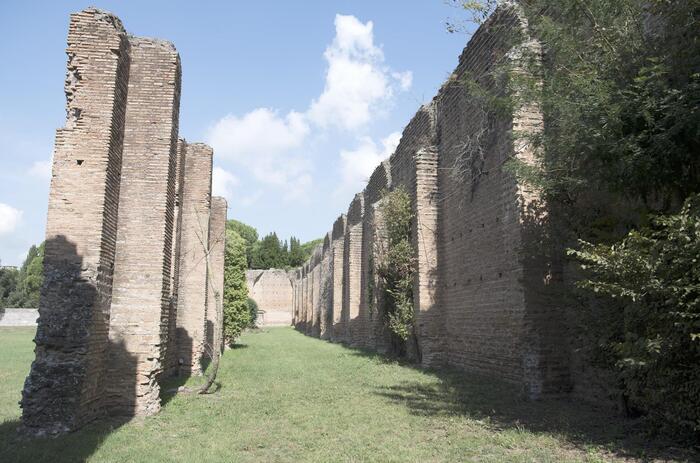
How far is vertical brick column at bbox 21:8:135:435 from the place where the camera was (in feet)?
23.1

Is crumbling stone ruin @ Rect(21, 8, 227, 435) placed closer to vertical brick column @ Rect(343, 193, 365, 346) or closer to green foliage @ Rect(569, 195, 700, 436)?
green foliage @ Rect(569, 195, 700, 436)

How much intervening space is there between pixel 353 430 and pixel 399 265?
9169 millimetres

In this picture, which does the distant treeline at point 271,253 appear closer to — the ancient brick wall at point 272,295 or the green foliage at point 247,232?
the green foliage at point 247,232

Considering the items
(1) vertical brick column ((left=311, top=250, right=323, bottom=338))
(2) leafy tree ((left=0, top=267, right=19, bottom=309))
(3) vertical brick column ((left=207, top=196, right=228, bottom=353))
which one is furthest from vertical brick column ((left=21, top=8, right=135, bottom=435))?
(2) leafy tree ((left=0, top=267, right=19, bottom=309))

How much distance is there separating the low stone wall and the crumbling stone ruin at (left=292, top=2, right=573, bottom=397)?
42390 millimetres

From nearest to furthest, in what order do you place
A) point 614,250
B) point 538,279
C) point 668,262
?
point 668,262
point 614,250
point 538,279

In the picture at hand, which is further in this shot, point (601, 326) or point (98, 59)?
point (98, 59)

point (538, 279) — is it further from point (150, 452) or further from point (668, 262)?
point (150, 452)

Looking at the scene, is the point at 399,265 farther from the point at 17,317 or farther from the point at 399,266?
the point at 17,317

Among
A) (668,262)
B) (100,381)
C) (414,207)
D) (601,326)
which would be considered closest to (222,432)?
(100,381)

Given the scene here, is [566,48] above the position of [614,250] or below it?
above

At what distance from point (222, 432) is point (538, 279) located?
548cm

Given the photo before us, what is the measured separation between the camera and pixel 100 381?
795 cm

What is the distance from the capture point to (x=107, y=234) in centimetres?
802
